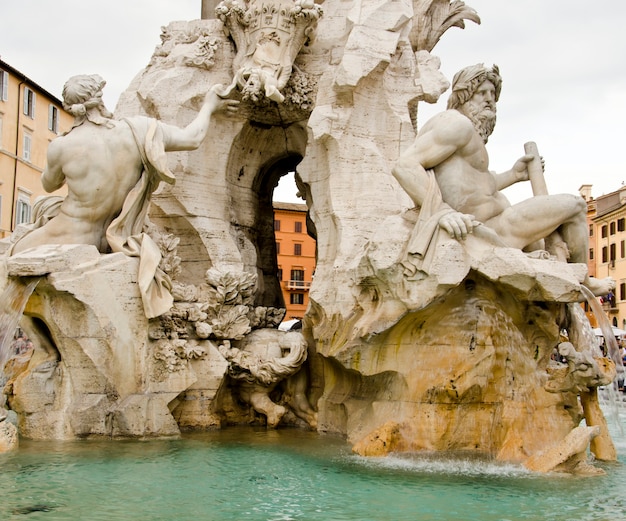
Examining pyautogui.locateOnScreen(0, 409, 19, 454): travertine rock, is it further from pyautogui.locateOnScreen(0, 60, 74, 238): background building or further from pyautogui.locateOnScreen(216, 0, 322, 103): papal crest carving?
pyautogui.locateOnScreen(0, 60, 74, 238): background building

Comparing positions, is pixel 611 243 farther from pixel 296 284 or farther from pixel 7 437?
pixel 7 437

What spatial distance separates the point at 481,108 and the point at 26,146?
76.5 feet

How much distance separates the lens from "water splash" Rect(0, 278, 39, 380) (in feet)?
23.1

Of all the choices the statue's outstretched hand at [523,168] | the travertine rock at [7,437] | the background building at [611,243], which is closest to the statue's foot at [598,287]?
the statue's outstretched hand at [523,168]

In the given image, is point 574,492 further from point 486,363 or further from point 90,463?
point 90,463

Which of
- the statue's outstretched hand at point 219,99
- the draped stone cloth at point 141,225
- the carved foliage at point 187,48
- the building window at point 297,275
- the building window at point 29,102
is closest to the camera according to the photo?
the draped stone cloth at point 141,225

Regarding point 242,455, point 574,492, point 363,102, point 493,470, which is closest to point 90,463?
point 242,455

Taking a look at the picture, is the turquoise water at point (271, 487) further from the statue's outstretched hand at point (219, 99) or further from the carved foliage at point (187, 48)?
the carved foliage at point (187, 48)

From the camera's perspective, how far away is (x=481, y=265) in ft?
21.9

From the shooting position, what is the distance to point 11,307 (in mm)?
7121

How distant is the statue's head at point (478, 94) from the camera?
7.53 m

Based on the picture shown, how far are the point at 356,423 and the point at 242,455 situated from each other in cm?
129

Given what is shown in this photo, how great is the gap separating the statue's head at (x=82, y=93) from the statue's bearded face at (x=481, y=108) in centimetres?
336

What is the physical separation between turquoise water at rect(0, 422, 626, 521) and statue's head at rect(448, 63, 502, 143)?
9.86 feet
